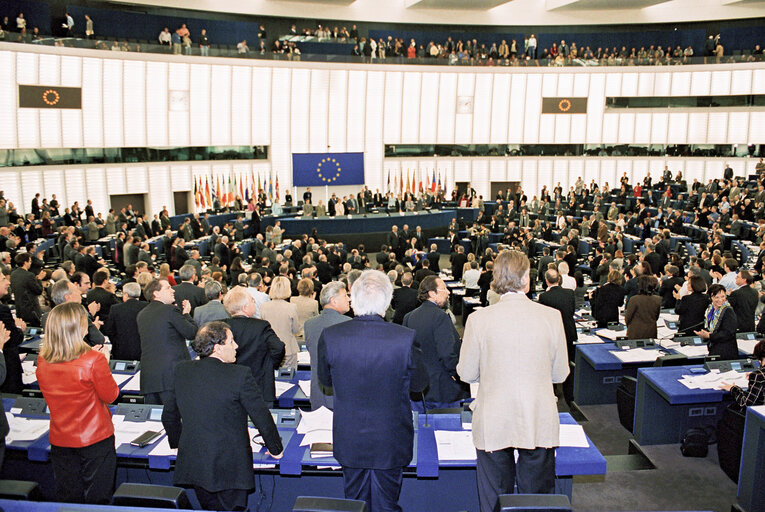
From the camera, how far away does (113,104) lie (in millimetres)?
20594

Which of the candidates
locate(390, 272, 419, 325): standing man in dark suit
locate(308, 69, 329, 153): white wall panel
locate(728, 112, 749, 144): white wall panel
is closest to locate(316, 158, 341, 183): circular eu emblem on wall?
locate(308, 69, 329, 153): white wall panel

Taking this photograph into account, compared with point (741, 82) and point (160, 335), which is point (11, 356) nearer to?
point (160, 335)

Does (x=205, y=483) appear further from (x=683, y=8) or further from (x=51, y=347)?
(x=683, y=8)

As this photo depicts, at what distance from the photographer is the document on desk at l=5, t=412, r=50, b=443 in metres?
4.06

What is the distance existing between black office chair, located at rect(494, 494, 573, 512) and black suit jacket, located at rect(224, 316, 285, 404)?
6.92ft

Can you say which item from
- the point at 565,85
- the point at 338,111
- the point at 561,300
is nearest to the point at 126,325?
the point at 561,300

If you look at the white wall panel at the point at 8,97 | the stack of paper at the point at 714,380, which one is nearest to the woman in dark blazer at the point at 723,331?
the stack of paper at the point at 714,380

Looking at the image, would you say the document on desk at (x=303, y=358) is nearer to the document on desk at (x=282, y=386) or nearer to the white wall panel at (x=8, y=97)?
the document on desk at (x=282, y=386)

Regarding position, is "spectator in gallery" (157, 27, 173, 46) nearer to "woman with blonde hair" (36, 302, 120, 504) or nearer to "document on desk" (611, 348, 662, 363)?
"document on desk" (611, 348, 662, 363)

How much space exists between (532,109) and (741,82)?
8.13m

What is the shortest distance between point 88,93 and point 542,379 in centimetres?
Result: 2061

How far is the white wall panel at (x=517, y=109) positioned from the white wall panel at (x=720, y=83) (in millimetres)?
7502

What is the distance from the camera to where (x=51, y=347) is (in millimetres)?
3465

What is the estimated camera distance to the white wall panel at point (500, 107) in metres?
26.7
